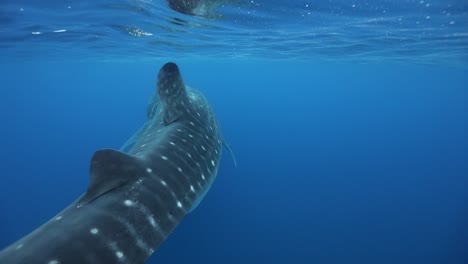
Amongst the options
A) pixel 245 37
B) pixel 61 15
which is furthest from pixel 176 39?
pixel 61 15

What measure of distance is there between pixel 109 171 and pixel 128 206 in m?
0.60

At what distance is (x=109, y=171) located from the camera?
379 centimetres

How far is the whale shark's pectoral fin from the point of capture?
3.65 meters

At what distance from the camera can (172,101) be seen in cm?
668

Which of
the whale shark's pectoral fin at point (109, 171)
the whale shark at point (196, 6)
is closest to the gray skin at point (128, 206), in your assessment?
the whale shark's pectoral fin at point (109, 171)

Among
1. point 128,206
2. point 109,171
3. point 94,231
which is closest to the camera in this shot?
point 94,231

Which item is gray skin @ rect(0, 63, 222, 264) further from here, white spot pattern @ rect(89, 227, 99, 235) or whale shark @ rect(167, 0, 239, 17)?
whale shark @ rect(167, 0, 239, 17)

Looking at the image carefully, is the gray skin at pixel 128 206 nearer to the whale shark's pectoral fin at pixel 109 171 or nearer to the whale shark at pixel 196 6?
the whale shark's pectoral fin at pixel 109 171

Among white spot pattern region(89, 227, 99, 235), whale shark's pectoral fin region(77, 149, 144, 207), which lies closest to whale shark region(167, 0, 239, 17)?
whale shark's pectoral fin region(77, 149, 144, 207)

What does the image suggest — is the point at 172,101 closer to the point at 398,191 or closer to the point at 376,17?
the point at 376,17

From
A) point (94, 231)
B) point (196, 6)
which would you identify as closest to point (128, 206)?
point (94, 231)

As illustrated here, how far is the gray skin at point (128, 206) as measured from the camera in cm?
272

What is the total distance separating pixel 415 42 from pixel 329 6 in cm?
1013

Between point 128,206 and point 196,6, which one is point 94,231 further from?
point 196,6
